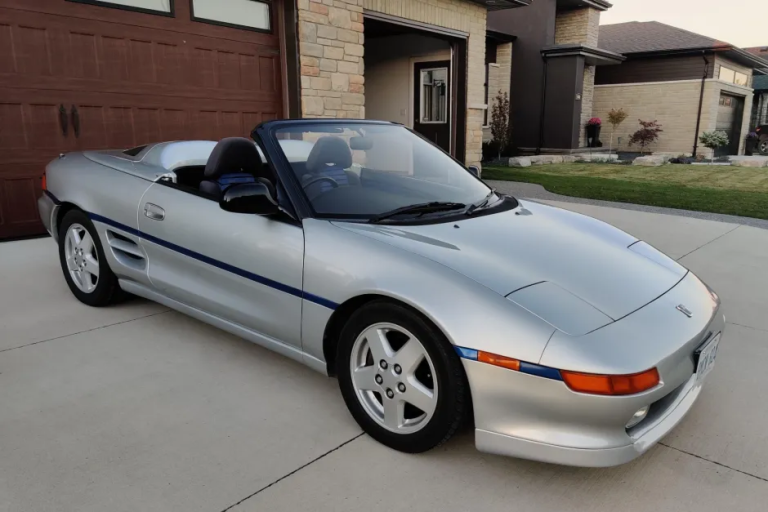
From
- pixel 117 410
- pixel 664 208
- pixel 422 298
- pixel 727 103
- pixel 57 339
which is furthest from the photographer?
pixel 727 103

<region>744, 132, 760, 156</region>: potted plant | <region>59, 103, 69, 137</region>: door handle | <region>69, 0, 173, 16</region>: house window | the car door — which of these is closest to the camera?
the car door

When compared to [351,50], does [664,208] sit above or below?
below

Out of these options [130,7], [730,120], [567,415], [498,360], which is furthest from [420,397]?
[730,120]

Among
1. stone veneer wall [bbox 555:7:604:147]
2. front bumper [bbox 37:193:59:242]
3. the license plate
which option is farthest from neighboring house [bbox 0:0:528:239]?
stone veneer wall [bbox 555:7:604:147]

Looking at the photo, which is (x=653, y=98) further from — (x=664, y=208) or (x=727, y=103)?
(x=664, y=208)

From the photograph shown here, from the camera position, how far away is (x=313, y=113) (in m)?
8.41

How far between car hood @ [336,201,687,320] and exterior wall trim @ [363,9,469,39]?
707 cm

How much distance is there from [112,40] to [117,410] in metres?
5.16

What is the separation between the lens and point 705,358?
7.95ft

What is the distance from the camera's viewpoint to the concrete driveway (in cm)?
221

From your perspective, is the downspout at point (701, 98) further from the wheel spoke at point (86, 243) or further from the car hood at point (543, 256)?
the wheel spoke at point (86, 243)

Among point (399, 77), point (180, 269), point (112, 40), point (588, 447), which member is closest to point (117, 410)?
point (180, 269)

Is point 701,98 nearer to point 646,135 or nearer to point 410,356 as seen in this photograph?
point 646,135

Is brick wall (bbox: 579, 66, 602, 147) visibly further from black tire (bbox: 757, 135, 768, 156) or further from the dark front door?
black tire (bbox: 757, 135, 768, 156)
